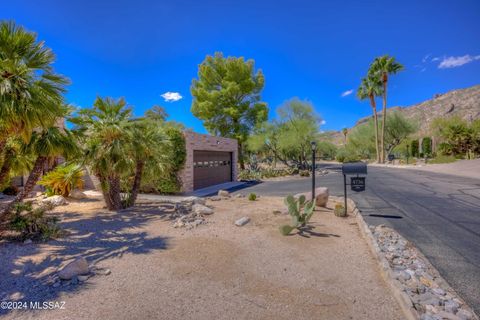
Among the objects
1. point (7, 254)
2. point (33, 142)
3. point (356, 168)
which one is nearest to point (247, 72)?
point (356, 168)

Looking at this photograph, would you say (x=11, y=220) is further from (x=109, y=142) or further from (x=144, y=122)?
(x=144, y=122)

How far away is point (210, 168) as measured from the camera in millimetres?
15125

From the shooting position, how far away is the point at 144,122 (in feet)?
26.3

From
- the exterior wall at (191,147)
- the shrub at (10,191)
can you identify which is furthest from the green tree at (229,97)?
the shrub at (10,191)

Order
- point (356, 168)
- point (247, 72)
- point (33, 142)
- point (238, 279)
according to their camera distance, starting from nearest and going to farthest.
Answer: point (238, 279) → point (33, 142) → point (356, 168) → point (247, 72)

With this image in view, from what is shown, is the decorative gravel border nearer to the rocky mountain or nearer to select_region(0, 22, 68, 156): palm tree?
select_region(0, 22, 68, 156): palm tree

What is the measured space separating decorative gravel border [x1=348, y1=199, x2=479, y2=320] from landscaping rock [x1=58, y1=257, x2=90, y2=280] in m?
4.44

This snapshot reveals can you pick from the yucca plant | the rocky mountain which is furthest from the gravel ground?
the rocky mountain

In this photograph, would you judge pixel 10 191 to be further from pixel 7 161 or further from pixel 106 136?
pixel 106 136

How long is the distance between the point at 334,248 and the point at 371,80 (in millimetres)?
36870

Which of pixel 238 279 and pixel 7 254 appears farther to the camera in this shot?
pixel 7 254

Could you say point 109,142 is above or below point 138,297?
above

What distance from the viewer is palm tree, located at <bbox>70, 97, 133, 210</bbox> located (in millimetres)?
7164

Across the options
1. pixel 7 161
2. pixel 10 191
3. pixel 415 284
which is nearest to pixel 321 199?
pixel 415 284
